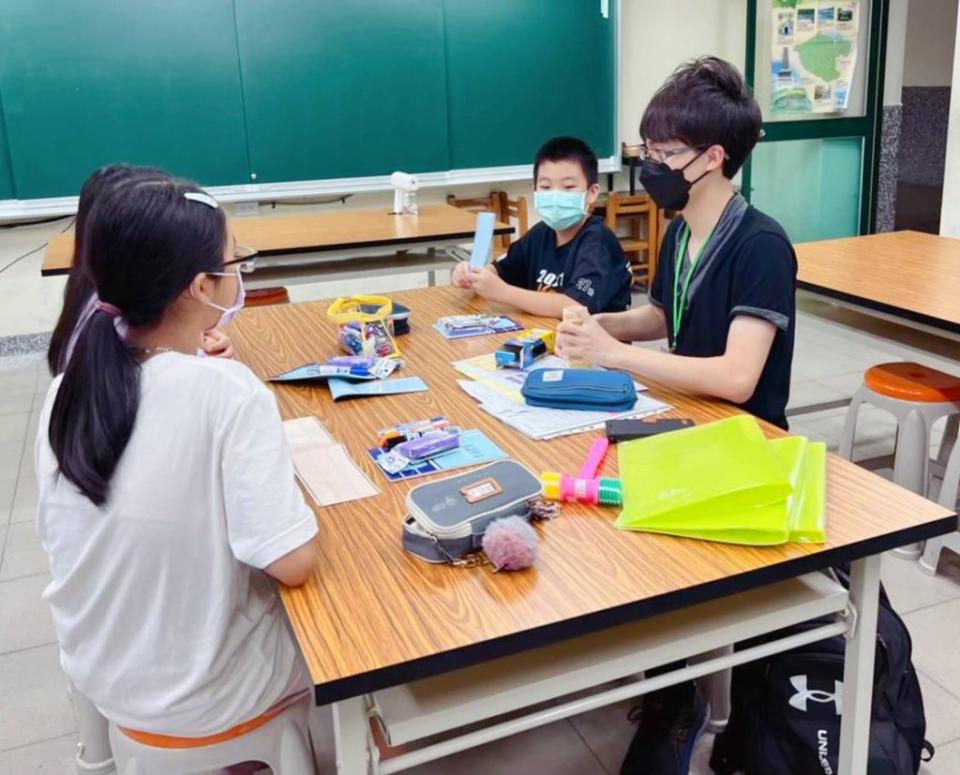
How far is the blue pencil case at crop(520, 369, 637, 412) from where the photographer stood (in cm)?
164

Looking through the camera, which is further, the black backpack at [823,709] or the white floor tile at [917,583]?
the white floor tile at [917,583]

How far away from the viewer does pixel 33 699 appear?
2.05 m

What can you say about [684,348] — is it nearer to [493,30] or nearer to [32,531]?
[32,531]

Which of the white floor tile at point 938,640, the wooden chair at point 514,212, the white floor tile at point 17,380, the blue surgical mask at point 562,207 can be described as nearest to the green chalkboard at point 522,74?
the wooden chair at point 514,212

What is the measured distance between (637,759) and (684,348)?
811 millimetres

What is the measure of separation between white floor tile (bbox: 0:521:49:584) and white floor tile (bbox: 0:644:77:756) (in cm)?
46

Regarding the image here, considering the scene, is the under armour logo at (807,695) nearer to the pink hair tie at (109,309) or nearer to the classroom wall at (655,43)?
the pink hair tie at (109,309)

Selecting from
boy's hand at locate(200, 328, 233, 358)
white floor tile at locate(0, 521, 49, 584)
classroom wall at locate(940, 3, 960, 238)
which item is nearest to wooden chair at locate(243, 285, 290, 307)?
white floor tile at locate(0, 521, 49, 584)

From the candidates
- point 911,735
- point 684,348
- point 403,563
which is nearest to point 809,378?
point 684,348

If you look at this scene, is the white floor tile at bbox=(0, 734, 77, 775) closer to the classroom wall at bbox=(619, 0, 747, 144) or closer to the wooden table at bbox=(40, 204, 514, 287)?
the wooden table at bbox=(40, 204, 514, 287)

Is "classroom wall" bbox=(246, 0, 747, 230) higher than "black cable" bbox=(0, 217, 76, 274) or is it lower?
higher

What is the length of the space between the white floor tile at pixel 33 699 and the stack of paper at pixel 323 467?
935 mm

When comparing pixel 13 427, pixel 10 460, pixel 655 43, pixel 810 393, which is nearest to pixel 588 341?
pixel 810 393

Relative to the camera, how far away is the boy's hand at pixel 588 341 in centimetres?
168
